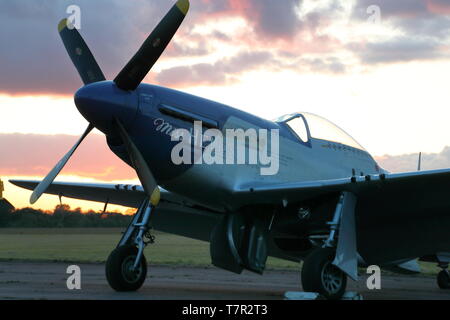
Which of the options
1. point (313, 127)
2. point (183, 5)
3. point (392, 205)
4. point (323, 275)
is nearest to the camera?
point (183, 5)

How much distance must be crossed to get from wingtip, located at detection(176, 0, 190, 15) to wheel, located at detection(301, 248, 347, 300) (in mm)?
3972

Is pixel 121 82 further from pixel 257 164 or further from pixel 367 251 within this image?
pixel 367 251

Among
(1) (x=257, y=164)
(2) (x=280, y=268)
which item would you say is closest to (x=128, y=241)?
(1) (x=257, y=164)

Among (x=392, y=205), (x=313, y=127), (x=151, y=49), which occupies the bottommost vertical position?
(x=392, y=205)

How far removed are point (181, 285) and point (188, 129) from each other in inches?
151

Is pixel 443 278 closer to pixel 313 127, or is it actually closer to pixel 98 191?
pixel 313 127

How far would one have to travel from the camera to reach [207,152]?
33.7ft

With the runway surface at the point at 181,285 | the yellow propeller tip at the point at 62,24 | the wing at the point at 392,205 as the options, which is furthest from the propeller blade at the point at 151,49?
the runway surface at the point at 181,285

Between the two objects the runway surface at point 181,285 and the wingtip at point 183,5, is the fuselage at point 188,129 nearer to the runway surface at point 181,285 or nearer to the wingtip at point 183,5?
the wingtip at point 183,5

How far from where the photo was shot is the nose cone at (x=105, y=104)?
31.0ft

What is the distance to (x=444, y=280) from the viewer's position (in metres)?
14.6

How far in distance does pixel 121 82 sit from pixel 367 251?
5804 millimetres

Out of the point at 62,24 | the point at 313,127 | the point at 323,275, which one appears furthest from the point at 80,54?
the point at 323,275
